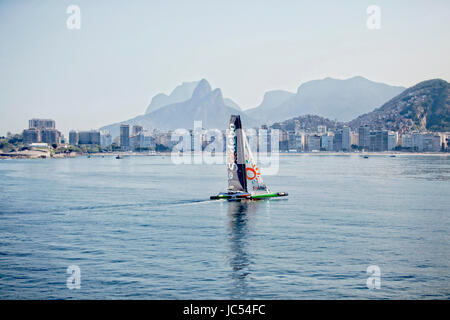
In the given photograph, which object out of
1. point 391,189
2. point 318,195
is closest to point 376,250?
point 318,195

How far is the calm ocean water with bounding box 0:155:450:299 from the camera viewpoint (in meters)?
18.9

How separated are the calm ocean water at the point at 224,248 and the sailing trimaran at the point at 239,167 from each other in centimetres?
148

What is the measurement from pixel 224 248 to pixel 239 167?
700 inches

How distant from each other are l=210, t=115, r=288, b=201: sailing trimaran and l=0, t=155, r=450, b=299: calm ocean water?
1.48 meters

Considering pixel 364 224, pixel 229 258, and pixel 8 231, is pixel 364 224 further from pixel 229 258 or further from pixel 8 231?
pixel 8 231

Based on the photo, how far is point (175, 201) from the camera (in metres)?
45.7

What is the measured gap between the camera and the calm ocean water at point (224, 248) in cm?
1888

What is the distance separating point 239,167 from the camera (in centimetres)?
4278
